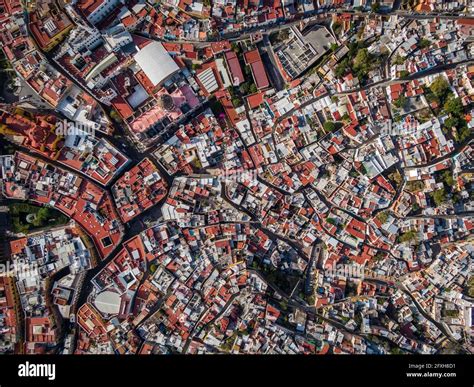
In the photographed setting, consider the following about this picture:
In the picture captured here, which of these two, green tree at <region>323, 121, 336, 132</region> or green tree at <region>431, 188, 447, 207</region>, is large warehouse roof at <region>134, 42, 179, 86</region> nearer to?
green tree at <region>323, 121, 336, 132</region>

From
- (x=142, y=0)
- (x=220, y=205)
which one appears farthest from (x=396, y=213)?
(x=142, y=0)

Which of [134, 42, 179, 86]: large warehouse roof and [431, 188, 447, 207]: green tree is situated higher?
[134, 42, 179, 86]: large warehouse roof

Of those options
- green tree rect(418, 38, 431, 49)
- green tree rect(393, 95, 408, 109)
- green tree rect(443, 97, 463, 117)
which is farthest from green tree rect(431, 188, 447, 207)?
green tree rect(418, 38, 431, 49)

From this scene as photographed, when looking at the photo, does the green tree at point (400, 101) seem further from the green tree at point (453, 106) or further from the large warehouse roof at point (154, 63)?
the large warehouse roof at point (154, 63)

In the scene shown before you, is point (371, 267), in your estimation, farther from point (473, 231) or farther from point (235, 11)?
point (235, 11)

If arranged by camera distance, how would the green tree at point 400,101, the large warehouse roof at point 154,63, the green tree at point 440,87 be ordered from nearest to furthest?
the large warehouse roof at point 154,63, the green tree at point 440,87, the green tree at point 400,101

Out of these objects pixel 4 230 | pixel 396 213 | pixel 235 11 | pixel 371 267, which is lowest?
pixel 371 267

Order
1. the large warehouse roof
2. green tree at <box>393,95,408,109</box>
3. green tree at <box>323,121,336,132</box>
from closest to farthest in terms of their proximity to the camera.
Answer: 1. the large warehouse roof
2. green tree at <box>393,95,408,109</box>
3. green tree at <box>323,121,336,132</box>

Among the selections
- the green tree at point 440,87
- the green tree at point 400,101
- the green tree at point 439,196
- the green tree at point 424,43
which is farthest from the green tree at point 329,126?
the green tree at point 439,196

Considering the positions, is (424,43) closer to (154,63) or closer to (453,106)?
(453,106)
